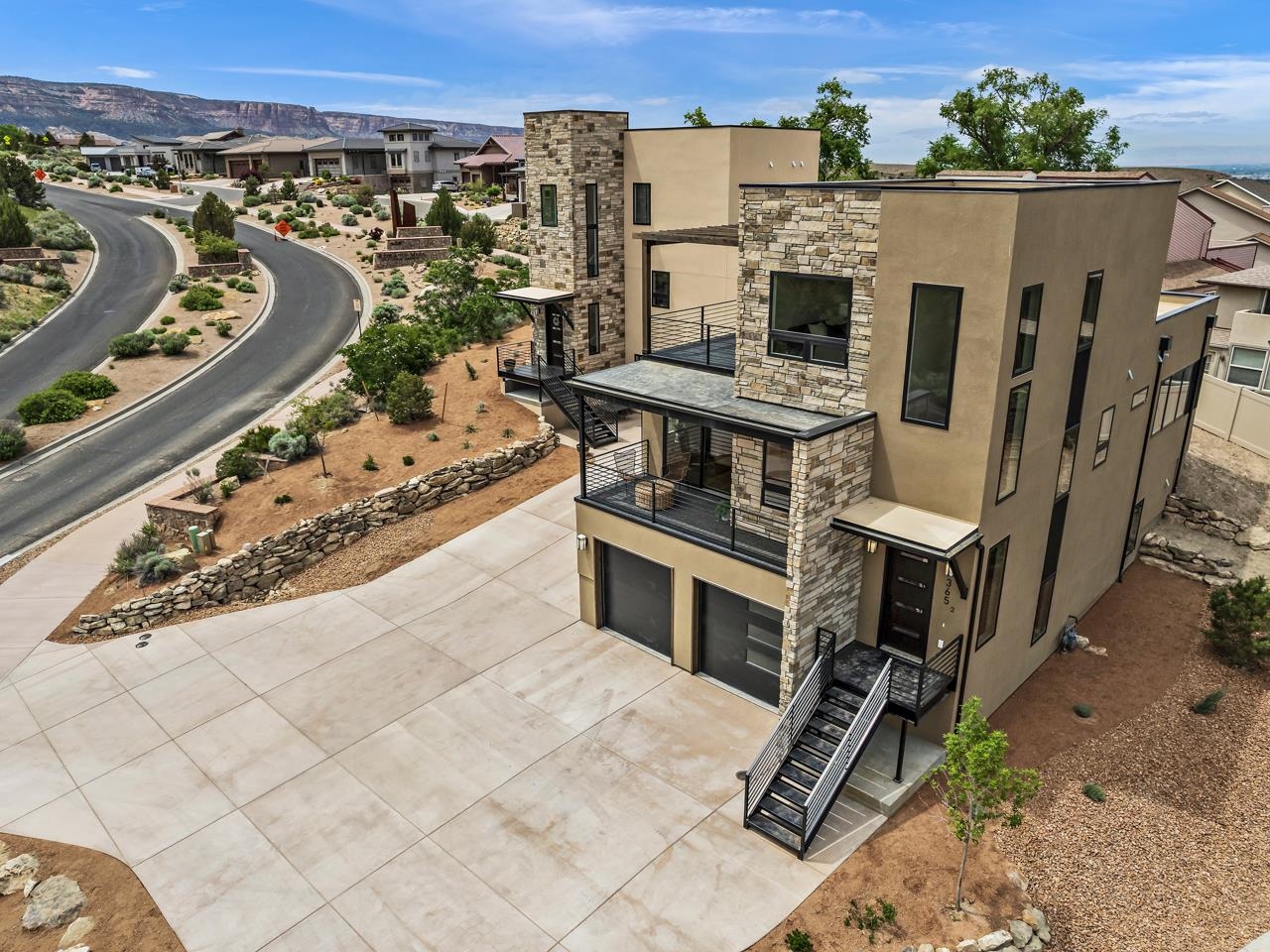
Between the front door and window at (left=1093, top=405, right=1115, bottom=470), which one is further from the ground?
window at (left=1093, top=405, right=1115, bottom=470)

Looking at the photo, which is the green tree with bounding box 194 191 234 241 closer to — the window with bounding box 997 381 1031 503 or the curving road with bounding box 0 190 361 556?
the curving road with bounding box 0 190 361 556

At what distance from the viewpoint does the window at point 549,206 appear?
95.8 ft

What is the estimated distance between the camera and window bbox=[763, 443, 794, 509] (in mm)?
15578

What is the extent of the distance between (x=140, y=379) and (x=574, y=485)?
24085mm

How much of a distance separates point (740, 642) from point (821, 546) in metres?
2.90

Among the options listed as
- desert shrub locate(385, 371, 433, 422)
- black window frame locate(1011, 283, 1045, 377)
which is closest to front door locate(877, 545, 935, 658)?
black window frame locate(1011, 283, 1045, 377)

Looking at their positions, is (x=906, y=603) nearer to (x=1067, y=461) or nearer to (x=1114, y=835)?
(x=1067, y=461)

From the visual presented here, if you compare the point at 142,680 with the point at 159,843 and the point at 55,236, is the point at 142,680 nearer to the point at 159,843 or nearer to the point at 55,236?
the point at 159,843

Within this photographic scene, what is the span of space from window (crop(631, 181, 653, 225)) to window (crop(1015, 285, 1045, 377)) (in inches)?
708

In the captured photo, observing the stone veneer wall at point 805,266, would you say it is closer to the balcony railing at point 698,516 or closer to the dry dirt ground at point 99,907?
the balcony railing at point 698,516

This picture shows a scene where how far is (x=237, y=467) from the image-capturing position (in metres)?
24.7

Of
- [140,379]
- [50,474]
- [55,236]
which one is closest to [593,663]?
[50,474]

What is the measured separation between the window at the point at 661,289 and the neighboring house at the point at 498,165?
212 feet

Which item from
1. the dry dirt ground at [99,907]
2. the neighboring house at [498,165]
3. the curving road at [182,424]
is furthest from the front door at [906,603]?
the neighboring house at [498,165]
